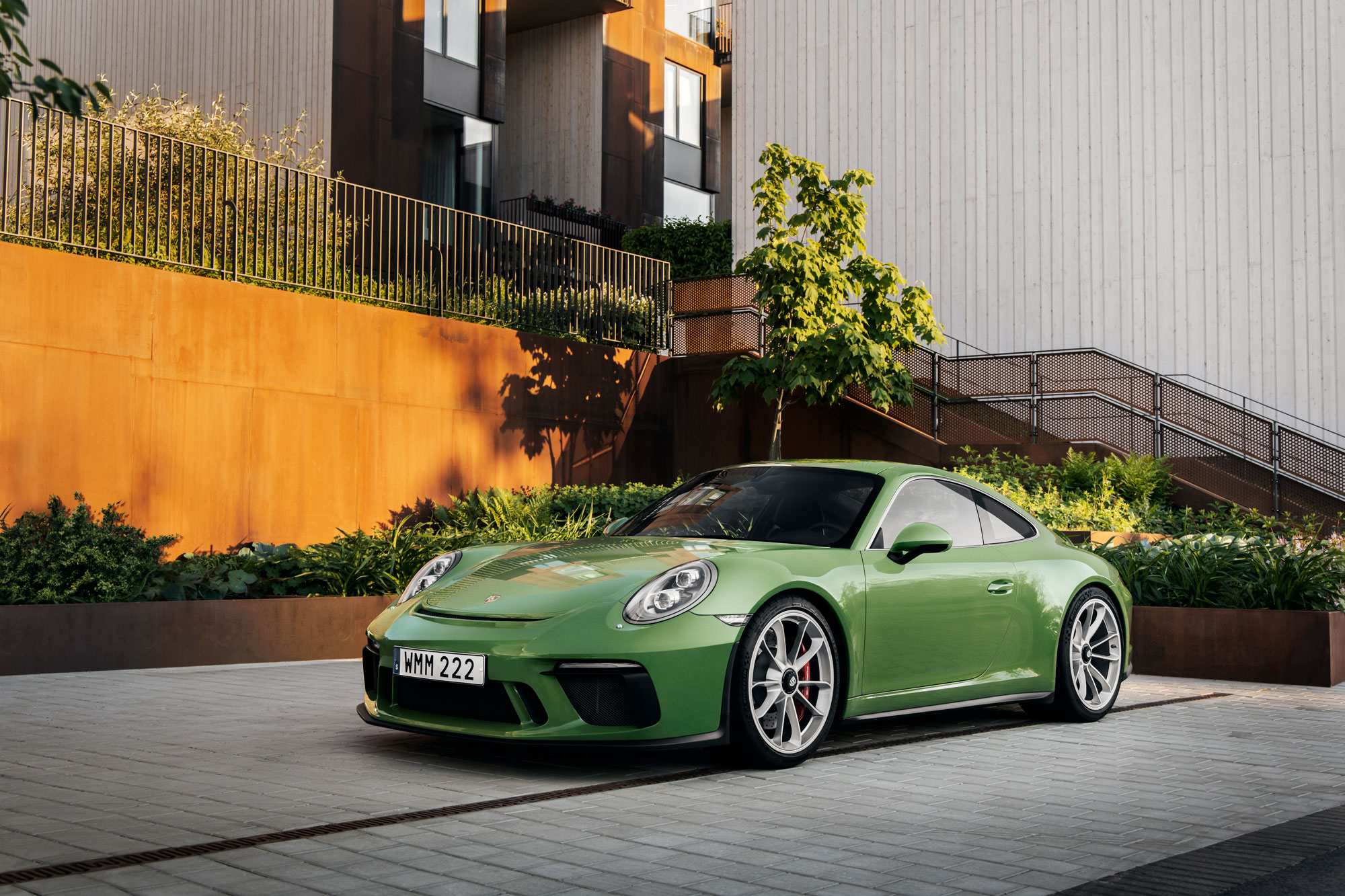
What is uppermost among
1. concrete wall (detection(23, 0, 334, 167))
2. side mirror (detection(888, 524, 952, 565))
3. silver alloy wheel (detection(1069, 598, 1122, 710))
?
concrete wall (detection(23, 0, 334, 167))

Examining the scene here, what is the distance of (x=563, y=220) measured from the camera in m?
29.6

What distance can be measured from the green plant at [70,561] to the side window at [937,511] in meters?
5.51

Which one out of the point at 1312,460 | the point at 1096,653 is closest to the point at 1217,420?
the point at 1312,460

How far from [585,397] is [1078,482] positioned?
6.53 meters

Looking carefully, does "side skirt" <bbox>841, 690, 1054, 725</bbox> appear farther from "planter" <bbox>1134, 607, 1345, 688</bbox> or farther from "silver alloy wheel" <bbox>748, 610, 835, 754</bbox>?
"planter" <bbox>1134, 607, 1345, 688</bbox>

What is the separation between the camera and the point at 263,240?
45.3 ft

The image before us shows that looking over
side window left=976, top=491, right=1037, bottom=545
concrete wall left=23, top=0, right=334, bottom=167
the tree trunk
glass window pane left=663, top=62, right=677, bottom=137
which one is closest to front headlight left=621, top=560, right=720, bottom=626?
side window left=976, top=491, right=1037, bottom=545

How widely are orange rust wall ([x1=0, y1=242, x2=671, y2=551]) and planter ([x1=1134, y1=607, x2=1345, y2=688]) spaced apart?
815 centimetres

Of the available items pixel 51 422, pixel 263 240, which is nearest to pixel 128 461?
pixel 51 422

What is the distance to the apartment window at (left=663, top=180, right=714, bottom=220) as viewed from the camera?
33719mm

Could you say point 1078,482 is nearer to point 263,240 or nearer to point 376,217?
point 376,217

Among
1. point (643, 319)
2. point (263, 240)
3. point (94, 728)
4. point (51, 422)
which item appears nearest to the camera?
point (94, 728)

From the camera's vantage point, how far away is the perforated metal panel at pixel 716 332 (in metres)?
19.1

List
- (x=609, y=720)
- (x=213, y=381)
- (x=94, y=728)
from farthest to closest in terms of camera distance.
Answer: (x=213, y=381)
(x=94, y=728)
(x=609, y=720)
